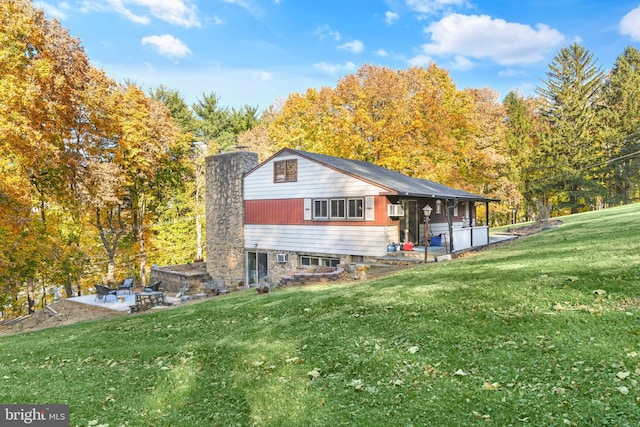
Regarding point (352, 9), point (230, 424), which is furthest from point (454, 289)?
point (352, 9)

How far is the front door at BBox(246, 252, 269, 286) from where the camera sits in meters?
20.4

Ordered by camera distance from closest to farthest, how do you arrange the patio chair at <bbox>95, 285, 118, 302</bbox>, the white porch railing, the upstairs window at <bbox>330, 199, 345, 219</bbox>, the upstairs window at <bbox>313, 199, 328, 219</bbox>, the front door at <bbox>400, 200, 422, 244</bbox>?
the white porch railing
the patio chair at <bbox>95, 285, 118, 302</bbox>
the upstairs window at <bbox>330, 199, 345, 219</bbox>
the front door at <bbox>400, 200, 422, 244</bbox>
the upstairs window at <bbox>313, 199, 328, 219</bbox>

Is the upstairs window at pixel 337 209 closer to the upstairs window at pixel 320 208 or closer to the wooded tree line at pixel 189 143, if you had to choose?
the upstairs window at pixel 320 208

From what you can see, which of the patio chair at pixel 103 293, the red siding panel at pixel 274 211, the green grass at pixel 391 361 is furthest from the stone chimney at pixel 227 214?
the green grass at pixel 391 361

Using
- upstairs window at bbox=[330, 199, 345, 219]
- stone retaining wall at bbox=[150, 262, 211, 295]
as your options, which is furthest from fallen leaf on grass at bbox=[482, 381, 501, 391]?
stone retaining wall at bbox=[150, 262, 211, 295]

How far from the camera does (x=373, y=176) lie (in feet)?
55.4

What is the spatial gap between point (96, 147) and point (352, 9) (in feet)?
64.1

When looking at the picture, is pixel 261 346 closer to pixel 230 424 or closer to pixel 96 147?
pixel 230 424

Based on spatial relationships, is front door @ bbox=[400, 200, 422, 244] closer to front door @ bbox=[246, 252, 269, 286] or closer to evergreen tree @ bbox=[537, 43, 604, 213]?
front door @ bbox=[246, 252, 269, 286]

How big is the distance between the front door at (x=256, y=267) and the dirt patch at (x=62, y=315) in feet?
24.5

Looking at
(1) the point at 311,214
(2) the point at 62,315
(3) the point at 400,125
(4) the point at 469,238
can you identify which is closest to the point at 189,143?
(3) the point at 400,125

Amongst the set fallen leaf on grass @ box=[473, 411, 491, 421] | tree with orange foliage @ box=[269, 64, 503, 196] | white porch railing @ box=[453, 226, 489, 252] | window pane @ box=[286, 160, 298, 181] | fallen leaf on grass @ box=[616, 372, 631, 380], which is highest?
tree with orange foliage @ box=[269, 64, 503, 196]

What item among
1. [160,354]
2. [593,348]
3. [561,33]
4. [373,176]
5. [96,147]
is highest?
[561,33]

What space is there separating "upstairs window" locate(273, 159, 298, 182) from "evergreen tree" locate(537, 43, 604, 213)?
30.7 metres
